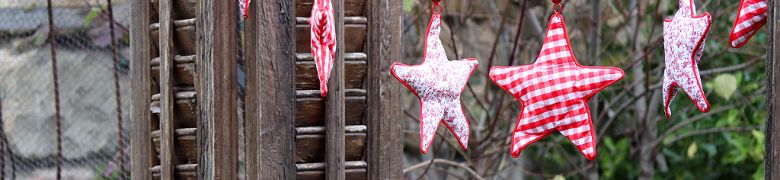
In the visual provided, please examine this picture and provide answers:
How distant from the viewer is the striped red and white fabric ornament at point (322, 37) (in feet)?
8.52

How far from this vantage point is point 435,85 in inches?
102

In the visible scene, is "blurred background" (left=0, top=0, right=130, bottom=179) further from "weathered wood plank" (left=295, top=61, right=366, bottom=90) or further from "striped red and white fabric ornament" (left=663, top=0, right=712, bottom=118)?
"striped red and white fabric ornament" (left=663, top=0, right=712, bottom=118)

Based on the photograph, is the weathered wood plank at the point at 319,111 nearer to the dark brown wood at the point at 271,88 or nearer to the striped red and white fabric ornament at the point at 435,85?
the dark brown wood at the point at 271,88

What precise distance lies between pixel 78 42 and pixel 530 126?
7.07 ft

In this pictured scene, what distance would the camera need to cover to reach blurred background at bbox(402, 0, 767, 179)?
4.82 meters

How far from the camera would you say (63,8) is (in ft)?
13.6

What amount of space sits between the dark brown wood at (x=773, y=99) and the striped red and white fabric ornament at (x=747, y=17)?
0.21 ft

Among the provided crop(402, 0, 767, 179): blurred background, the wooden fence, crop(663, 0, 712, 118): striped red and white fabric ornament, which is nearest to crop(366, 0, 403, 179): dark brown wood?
the wooden fence

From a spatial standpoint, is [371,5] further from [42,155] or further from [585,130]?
[42,155]

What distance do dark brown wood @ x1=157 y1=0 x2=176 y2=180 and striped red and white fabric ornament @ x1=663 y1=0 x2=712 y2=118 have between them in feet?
3.99

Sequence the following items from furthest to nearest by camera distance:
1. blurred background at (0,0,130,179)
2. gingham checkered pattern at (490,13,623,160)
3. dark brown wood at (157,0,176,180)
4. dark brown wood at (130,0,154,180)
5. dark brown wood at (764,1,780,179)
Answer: blurred background at (0,0,130,179), dark brown wood at (130,0,154,180), dark brown wood at (157,0,176,180), gingham checkered pattern at (490,13,623,160), dark brown wood at (764,1,780,179)

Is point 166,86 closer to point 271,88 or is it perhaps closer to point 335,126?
point 271,88

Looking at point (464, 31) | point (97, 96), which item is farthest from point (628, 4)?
point (97, 96)

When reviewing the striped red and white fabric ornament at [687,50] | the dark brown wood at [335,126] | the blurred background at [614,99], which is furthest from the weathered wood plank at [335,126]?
the blurred background at [614,99]
